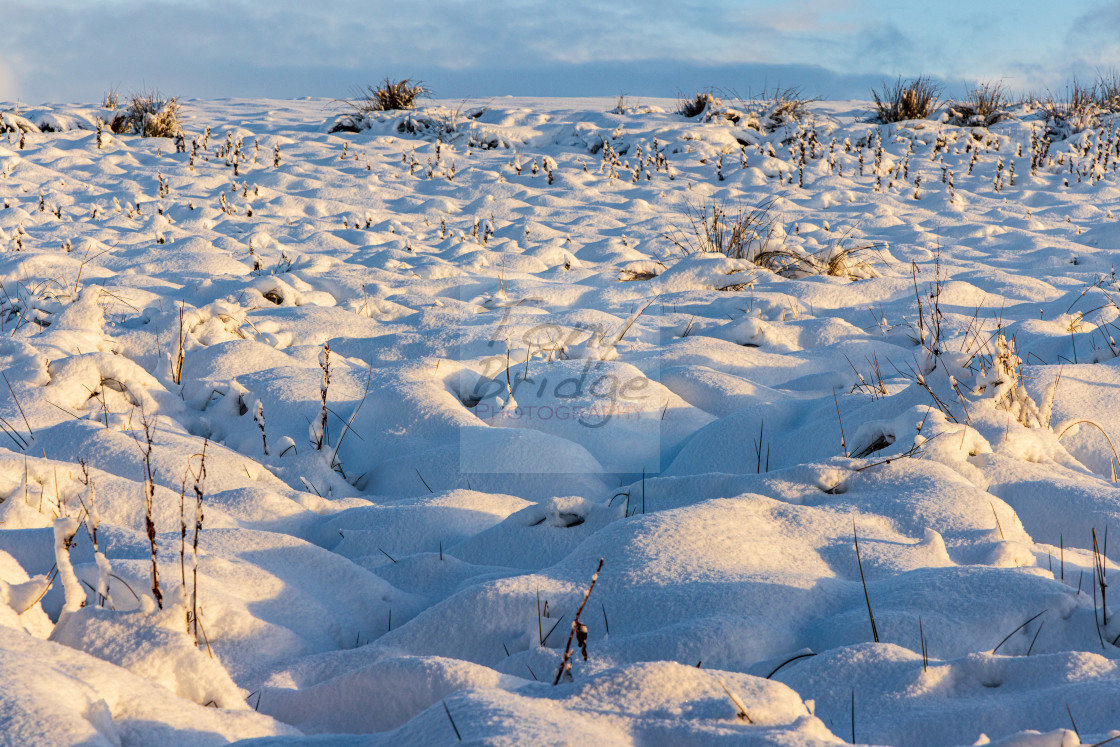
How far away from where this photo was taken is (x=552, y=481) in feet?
8.97

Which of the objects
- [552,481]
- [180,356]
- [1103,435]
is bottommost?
[552,481]

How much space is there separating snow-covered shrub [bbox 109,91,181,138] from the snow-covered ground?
A: 10.5ft

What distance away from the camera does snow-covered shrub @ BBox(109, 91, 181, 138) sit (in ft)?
32.3

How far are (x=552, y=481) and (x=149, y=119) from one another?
9.34 m

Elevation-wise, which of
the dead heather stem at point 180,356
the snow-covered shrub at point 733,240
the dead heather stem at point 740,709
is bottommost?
the dead heather stem at point 180,356

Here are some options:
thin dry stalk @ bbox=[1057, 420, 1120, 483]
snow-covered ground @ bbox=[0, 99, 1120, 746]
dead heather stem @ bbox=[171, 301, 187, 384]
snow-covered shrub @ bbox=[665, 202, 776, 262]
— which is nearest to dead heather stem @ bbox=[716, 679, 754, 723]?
snow-covered ground @ bbox=[0, 99, 1120, 746]

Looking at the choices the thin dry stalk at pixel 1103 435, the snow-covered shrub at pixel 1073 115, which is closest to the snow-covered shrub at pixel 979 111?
the snow-covered shrub at pixel 1073 115

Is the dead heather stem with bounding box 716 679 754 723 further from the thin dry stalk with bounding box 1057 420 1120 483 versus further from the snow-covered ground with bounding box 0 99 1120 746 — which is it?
the thin dry stalk with bounding box 1057 420 1120 483

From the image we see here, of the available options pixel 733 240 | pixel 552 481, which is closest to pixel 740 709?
pixel 552 481

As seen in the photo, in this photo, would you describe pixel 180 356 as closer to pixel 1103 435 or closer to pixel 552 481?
pixel 552 481

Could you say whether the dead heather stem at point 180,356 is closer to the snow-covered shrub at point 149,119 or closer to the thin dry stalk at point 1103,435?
the thin dry stalk at point 1103,435

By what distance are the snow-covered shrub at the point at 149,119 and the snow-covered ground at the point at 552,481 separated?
10.5 feet

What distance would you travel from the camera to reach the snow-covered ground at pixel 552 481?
1.26 meters

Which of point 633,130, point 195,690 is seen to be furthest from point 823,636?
point 633,130
